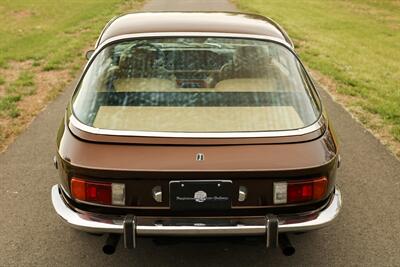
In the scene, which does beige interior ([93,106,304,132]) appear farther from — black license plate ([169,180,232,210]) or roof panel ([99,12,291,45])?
roof panel ([99,12,291,45])

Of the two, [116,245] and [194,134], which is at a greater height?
[194,134]

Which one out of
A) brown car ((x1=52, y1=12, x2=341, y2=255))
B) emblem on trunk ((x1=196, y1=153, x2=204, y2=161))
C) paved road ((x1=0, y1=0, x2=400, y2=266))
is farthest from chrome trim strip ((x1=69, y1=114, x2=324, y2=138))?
paved road ((x1=0, y1=0, x2=400, y2=266))

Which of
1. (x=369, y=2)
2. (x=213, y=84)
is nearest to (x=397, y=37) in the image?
(x=369, y=2)

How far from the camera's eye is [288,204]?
2893mm

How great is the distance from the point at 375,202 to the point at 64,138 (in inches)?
103

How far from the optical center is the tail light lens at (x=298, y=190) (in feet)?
9.33

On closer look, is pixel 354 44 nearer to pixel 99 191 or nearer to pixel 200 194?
pixel 200 194

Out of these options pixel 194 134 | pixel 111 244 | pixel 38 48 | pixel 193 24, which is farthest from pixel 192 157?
pixel 38 48

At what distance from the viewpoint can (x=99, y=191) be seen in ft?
9.34

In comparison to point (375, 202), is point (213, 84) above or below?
above

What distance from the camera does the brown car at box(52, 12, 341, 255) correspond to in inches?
110

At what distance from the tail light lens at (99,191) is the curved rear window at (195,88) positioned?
1.15 ft

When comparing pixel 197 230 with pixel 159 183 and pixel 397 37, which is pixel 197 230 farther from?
pixel 397 37

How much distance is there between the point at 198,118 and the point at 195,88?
41 centimetres
